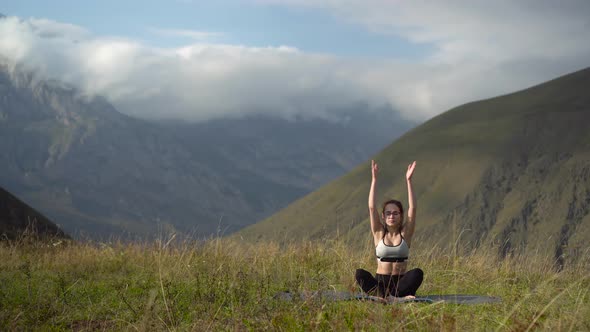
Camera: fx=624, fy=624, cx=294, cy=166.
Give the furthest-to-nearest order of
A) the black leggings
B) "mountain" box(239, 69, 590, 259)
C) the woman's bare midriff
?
"mountain" box(239, 69, 590, 259)
the woman's bare midriff
the black leggings

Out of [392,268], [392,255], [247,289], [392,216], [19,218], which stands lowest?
[19,218]

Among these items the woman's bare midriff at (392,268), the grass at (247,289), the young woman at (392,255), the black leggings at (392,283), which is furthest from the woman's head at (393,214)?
the grass at (247,289)

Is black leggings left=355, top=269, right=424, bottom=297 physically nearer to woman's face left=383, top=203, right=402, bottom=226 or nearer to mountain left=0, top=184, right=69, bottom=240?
woman's face left=383, top=203, right=402, bottom=226

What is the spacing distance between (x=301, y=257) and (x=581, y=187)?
139271mm

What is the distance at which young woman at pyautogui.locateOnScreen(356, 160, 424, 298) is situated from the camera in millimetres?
8344

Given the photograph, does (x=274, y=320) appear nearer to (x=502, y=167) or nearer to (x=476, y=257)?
(x=476, y=257)

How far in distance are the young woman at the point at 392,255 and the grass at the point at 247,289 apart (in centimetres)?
36

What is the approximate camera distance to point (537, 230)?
130625 mm

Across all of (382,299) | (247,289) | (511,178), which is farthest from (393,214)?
(511,178)

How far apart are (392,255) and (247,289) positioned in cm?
207

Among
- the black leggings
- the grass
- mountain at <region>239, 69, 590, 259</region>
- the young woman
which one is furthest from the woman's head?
mountain at <region>239, 69, 590, 259</region>

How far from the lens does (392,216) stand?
8.39 meters

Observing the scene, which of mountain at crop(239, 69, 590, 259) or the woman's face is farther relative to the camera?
mountain at crop(239, 69, 590, 259)

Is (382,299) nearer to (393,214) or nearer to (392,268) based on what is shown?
(392,268)
